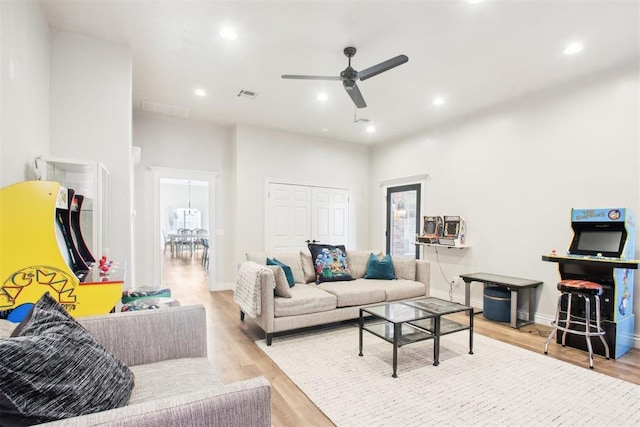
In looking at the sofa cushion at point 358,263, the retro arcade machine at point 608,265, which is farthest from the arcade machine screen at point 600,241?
the sofa cushion at point 358,263

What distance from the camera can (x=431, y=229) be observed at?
527 cm

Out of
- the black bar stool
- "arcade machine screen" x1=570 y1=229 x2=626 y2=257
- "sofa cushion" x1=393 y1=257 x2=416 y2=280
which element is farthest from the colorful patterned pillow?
"arcade machine screen" x1=570 y1=229 x2=626 y2=257

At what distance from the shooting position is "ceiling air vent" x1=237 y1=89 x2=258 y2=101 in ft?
13.7

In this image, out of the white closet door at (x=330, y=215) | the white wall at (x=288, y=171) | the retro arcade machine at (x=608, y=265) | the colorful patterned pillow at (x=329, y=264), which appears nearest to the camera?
the retro arcade machine at (x=608, y=265)

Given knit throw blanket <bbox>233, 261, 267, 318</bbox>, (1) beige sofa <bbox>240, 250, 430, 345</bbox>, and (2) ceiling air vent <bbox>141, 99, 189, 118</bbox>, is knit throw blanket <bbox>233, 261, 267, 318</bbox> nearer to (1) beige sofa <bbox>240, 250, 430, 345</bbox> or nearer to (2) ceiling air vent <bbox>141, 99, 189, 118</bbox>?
(1) beige sofa <bbox>240, 250, 430, 345</bbox>

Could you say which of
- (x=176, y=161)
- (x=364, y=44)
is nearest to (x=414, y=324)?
(x=364, y=44)

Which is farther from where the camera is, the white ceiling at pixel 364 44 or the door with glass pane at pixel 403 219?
the door with glass pane at pixel 403 219

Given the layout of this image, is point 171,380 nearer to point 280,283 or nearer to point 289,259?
point 280,283

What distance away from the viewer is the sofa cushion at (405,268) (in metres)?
4.31

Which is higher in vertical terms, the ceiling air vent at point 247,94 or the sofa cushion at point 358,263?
the ceiling air vent at point 247,94

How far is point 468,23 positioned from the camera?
2723 millimetres

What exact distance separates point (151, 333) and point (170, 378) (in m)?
0.32

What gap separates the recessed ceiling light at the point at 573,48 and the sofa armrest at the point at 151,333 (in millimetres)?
3931

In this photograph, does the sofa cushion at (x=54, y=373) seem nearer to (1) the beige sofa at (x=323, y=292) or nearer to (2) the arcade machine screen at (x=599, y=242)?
(1) the beige sofa at (x=323, y=292)
